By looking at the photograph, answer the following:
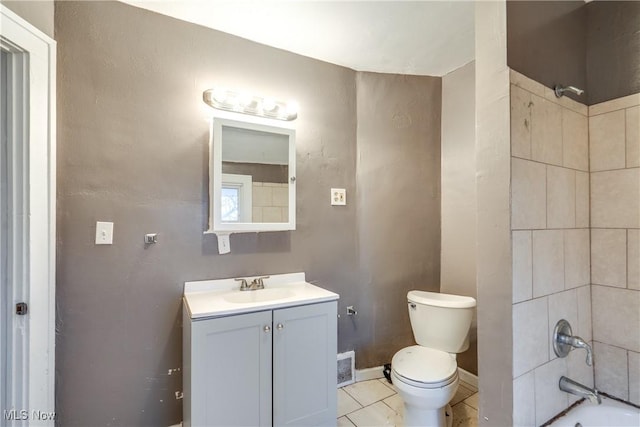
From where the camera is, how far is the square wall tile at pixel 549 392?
102 cm

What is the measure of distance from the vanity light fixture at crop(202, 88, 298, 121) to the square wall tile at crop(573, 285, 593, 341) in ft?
5.59

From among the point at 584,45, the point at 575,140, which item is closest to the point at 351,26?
the point at 584,45

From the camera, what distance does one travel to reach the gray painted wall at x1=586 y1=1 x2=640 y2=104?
46.4 inches

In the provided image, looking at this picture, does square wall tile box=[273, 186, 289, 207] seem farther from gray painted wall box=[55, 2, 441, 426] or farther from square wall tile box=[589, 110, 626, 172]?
square wall tile box=[589, 110, 626, 172]

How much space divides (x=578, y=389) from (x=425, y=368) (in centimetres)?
62

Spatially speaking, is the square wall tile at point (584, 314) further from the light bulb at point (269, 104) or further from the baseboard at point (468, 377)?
the light bulb at point (269, 104)

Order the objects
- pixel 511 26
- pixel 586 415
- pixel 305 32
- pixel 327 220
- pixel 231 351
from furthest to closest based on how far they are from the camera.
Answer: pixel 327 220, pixel 305 32, pixel 231 351, pixel 586 415, pixel 511 26

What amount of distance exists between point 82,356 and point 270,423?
0.95 metres

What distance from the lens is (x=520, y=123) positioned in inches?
37.8

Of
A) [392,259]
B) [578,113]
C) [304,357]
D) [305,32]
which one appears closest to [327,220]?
[392,259]

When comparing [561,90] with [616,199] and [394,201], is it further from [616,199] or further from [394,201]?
[394,201]

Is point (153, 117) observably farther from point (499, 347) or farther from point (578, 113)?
point (578, 113)

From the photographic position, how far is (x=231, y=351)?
1365mm

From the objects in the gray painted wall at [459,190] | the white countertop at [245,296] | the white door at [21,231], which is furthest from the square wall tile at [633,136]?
the white door at [21,231]
